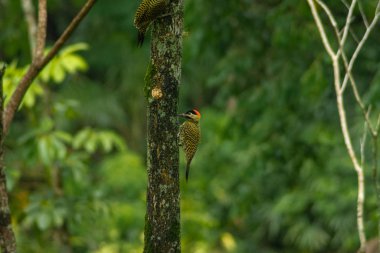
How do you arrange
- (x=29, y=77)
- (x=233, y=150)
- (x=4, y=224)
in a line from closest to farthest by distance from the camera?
(x=4, y=224), (x=29, y=77), (x=233, y=150)

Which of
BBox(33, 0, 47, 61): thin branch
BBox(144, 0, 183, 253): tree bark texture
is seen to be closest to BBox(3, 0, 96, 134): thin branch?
BBox(33, 0, 47, 61): thin branch

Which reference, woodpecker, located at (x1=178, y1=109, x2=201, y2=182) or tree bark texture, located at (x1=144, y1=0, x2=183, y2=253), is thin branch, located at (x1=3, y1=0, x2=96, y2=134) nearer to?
tree bark texture, located at (x1=144, y1=0, x2=183, y2=253)

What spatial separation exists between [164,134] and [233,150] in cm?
610

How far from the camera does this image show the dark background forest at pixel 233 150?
608 centimetres

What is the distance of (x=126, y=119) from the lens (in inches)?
621

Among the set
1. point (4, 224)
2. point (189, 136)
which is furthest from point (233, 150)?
point (4, 224)

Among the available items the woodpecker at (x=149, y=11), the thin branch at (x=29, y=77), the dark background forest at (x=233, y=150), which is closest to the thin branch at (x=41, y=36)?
the thin branch at (x=29, y=77)

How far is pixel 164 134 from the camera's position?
335 centimetres

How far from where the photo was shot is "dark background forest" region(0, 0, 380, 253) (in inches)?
239

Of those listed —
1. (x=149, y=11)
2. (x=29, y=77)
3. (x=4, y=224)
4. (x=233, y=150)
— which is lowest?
(x=233, y=150)

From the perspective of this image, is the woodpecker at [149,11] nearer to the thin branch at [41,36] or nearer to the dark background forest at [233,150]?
the thin branch at [41,36]

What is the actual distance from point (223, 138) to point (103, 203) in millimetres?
2101

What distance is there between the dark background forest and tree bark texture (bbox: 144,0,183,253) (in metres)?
1.08

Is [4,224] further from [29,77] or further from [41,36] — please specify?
[41,36]
